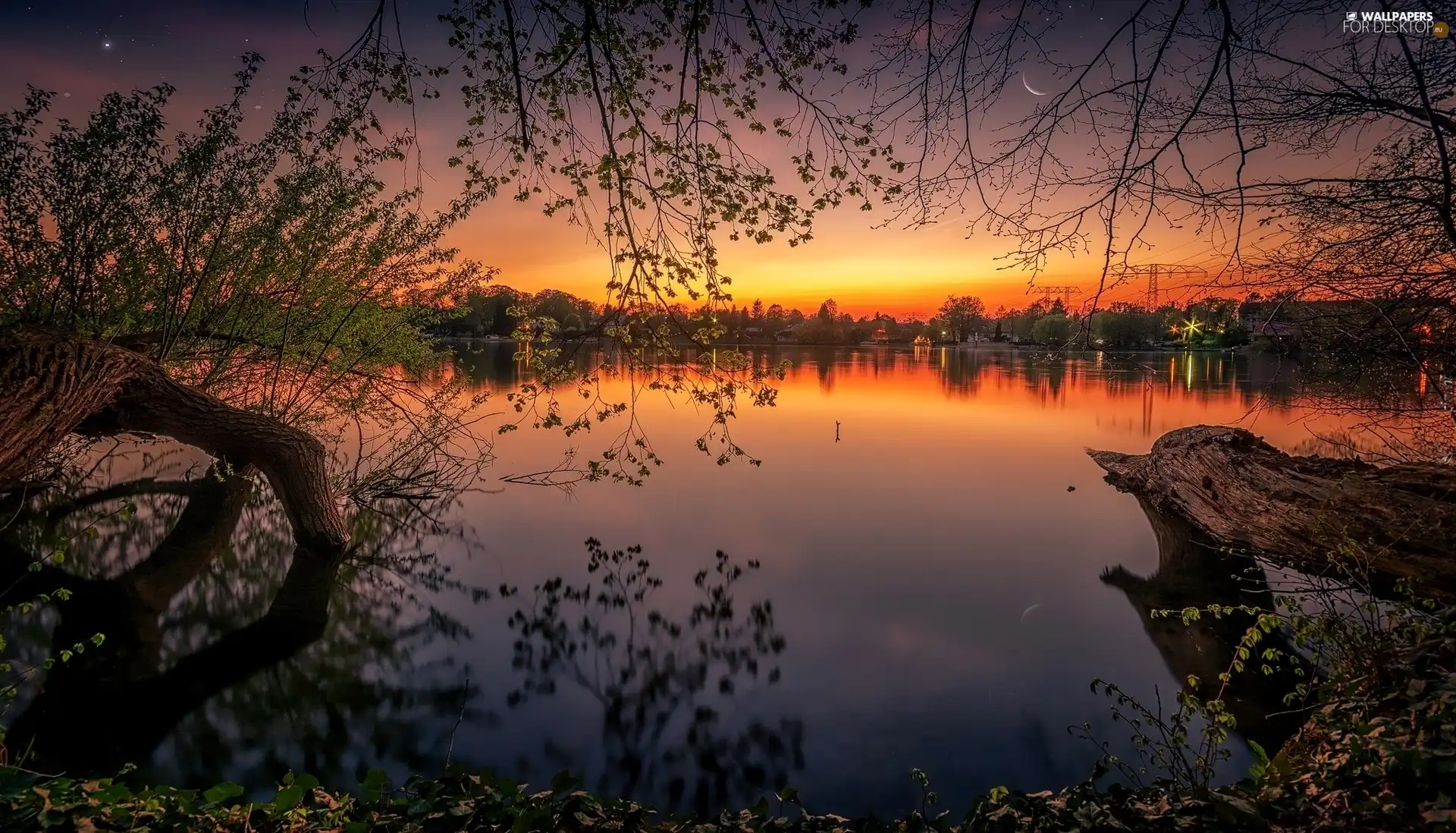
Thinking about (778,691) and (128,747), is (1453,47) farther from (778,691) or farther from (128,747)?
(128,747)

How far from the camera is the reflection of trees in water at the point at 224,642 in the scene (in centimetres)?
628

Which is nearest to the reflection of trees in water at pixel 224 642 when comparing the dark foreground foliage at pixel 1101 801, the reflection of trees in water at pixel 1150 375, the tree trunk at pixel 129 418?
the tree trunk at pixel 129 418

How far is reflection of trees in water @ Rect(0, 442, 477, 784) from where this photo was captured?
20.6 feet

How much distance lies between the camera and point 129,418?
7891 millimetres

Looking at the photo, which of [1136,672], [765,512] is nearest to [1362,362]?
[1136,672]

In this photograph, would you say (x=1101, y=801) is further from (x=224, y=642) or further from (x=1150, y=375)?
(x=224, y=642)

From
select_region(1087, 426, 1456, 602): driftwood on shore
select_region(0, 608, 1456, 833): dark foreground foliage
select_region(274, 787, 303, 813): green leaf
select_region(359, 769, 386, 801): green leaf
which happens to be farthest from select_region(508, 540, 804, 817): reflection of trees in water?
select_region(1087, 426, 1456, 602): driftwood on shore

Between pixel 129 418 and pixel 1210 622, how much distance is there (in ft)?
46.2

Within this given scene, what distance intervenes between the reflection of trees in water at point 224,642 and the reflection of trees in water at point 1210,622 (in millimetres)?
7679

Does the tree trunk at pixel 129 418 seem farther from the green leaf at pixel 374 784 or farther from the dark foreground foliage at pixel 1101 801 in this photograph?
the green leaf at pixel 374 784

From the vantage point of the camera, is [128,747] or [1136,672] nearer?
[128,747]

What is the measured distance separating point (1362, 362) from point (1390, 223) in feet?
6.72

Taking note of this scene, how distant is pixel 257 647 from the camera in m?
8.34
